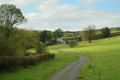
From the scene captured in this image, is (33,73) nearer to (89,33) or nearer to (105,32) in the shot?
(89,33)

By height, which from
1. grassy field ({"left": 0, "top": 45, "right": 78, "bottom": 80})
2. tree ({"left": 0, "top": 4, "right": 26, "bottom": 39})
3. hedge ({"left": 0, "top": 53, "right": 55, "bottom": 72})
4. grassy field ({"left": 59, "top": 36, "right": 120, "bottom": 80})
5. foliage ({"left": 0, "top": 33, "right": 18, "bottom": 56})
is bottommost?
grassy field ({"left": 59, "top": 36, "right": 120, "bottom": 80})

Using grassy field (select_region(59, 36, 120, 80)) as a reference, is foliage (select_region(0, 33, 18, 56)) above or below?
above

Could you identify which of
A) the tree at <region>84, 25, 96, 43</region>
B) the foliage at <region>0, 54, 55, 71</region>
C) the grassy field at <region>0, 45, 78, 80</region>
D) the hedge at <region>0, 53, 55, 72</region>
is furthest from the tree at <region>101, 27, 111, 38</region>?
the grassy field at <region>0, 45, 78, 80</region>

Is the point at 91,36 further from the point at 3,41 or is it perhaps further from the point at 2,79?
the point at 2,79

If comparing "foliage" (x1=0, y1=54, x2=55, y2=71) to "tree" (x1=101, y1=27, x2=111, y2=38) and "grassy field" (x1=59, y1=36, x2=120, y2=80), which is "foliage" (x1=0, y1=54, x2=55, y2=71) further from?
"tree" (x1=101, y1=27, x2=111, y2=38)

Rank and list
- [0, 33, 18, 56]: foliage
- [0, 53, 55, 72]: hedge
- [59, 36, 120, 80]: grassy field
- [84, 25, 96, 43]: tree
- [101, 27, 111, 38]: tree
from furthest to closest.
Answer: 1. [101, 27, 111, 38]: tree
2. [84, 25, 96, 43]: tree
3. [0, 33, 18, 56]: foliage
4. [0, 53, 55, 72]: hedge
5. [59, 36, 120, 80]: grassy field

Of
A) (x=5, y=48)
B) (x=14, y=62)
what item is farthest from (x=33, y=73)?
(x=5, y=48)

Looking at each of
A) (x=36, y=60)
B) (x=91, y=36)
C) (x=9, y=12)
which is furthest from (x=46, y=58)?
(x=91, y=36)

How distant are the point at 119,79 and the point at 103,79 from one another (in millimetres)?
1898

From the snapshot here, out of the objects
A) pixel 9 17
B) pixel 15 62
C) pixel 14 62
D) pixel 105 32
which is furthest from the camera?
pixel 105 32

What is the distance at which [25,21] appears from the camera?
47.6m

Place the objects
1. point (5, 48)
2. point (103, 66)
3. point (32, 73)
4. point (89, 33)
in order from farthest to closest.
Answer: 1. point (89, 33)
2. point (103, 66)
3. point (5, 48)
4. point (32, 73)

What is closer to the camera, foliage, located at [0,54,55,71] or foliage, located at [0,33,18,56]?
foliage, located at [0,54,55,71]

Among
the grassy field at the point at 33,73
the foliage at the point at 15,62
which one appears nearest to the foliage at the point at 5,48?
the foliage at the point at 15,62
